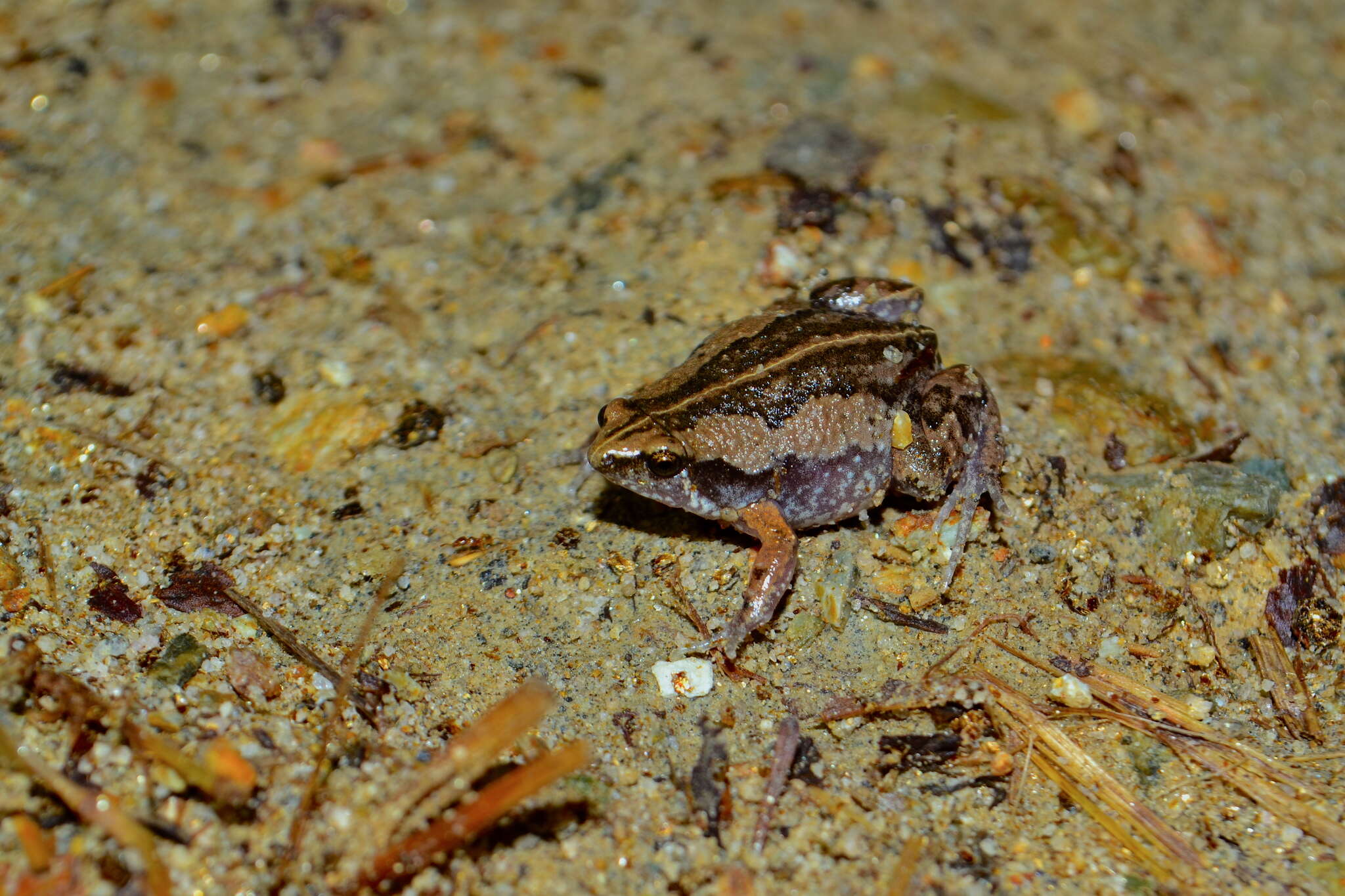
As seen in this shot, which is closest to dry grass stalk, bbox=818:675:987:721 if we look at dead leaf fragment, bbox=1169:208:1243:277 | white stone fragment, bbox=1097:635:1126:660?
white stone fragment, bbox=1097:635:1126:660

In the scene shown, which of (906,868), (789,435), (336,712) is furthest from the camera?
(789,435)

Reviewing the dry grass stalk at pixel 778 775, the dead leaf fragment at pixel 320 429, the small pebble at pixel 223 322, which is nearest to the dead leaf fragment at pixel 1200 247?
the dry grass stalk at pixel 778 775

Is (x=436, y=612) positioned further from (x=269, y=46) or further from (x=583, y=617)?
(x=269, y=46)

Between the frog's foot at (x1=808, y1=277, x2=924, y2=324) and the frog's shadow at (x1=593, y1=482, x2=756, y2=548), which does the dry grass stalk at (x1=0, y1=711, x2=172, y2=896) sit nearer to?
the frog's shadow at (x1=593, y1=482, x2=756, y2=548)

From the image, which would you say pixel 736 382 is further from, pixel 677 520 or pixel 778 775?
pixel 778 775

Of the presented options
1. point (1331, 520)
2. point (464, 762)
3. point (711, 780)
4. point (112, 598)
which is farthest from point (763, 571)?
point (1331, 520)

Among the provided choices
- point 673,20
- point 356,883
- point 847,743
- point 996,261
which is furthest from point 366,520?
point 673,20

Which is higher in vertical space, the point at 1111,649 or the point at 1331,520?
the point at 1331,520
